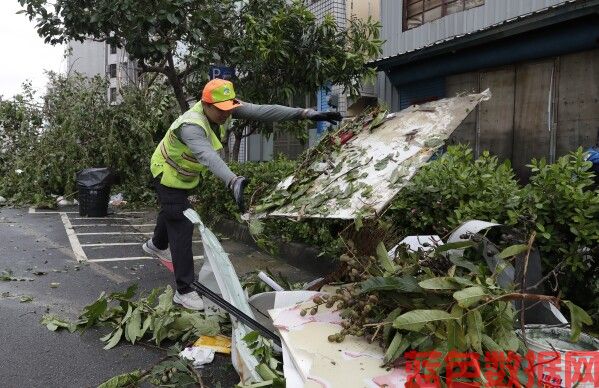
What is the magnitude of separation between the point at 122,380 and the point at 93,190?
7.44 m

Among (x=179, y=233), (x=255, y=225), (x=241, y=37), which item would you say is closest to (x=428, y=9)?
(x=241, y=37)

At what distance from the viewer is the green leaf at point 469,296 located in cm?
194

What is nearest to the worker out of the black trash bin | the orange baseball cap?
the orange baseball cap

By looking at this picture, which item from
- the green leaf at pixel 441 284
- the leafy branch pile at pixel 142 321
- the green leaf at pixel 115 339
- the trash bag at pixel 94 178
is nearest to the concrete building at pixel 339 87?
the trash bag at pixel 94 178

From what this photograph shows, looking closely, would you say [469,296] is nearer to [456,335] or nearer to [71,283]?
[456,335]

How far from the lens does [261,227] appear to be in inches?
117

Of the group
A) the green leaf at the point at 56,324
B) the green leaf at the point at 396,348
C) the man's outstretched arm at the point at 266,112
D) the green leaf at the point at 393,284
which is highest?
the man's outstretched arm at the point at 266,112

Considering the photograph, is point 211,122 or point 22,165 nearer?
point 211,122

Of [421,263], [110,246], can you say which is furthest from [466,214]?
[110,246]

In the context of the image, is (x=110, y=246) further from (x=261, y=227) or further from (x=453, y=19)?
(x=453, y=19)

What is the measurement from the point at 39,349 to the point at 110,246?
3668 millimetres

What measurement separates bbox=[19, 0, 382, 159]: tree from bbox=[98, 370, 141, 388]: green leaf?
4819 mm

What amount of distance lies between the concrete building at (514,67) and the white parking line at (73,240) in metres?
6.10

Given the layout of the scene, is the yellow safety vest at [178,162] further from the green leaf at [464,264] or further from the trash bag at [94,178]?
the trash bag at [94,178]
